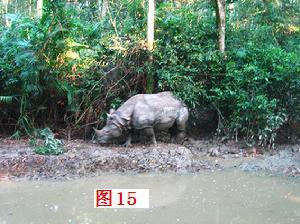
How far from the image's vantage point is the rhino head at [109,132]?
8.72 meters

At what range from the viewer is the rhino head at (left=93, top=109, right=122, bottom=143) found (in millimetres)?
8719

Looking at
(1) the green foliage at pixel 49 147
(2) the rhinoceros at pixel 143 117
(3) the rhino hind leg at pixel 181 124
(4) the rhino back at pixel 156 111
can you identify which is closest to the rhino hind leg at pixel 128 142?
(2) the rhinoceros at pixel 143 117

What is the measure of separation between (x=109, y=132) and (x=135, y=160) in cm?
108

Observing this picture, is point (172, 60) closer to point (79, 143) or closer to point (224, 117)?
point (224, 117)

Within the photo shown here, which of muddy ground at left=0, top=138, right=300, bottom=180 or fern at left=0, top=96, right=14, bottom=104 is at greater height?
fern at left=0, top=96, right=14, bottom=104

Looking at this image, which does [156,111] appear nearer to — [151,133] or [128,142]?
[151,133]

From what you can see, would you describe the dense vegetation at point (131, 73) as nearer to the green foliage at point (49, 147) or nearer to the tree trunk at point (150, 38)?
the tree trunk at point (150, 38)

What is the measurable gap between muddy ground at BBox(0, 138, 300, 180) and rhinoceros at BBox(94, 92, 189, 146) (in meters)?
0.31

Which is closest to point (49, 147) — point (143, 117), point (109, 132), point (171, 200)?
point (109, 132)

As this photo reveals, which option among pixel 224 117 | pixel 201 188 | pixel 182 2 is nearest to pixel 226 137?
pixel 224 117

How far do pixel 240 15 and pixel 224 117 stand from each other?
384 centimetres
